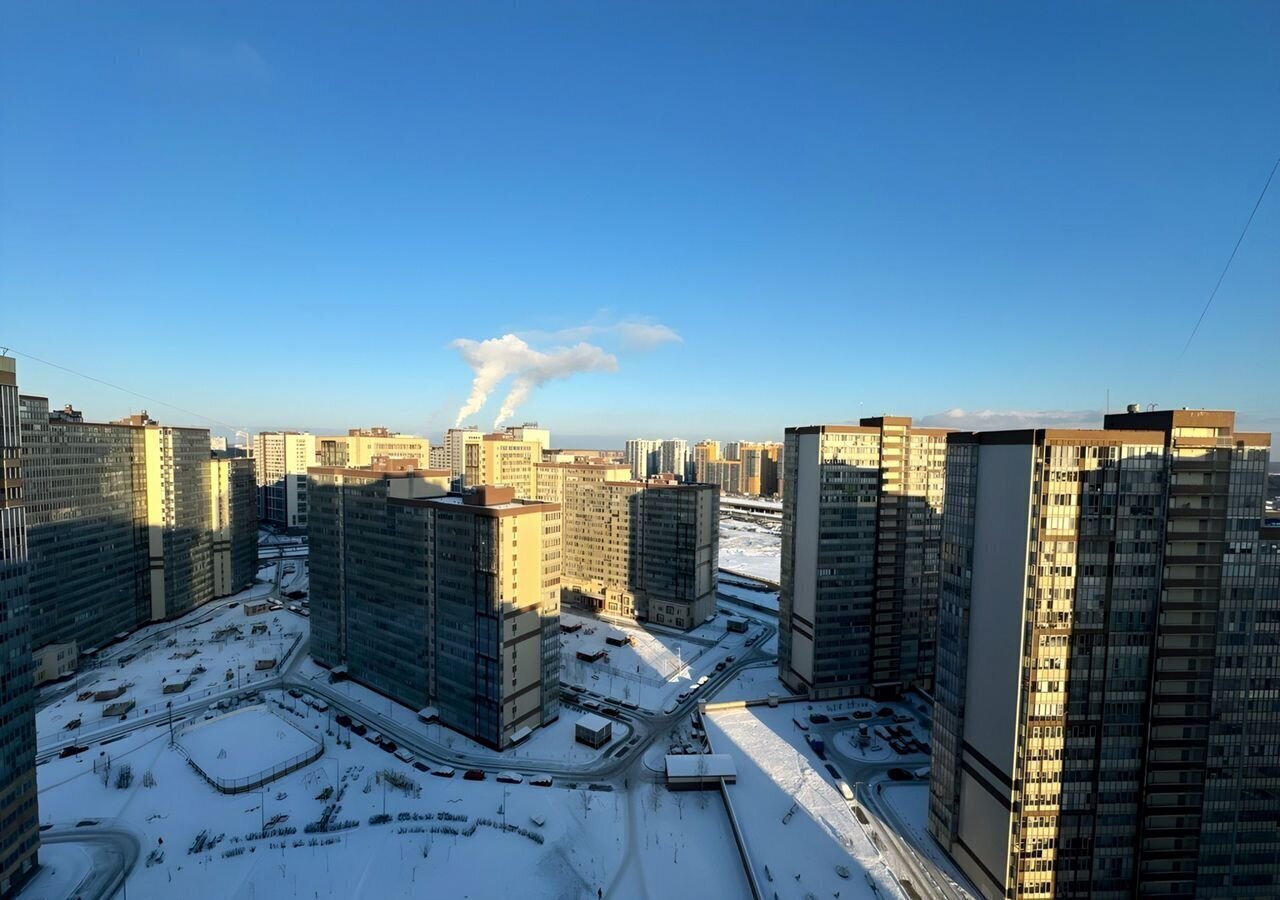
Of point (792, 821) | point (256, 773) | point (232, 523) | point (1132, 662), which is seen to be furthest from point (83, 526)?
point (1132, 662)

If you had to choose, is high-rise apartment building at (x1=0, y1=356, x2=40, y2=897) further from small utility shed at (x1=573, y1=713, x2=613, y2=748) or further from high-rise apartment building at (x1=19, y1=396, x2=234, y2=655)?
high-rise apartment building at (x1=19, y1=396, x2=234, y2=655)

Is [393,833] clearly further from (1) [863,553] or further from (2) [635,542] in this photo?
(2) [635,542]

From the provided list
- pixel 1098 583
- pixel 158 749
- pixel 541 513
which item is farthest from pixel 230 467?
pixel 1098 583

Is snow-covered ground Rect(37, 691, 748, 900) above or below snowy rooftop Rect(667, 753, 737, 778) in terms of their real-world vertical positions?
below

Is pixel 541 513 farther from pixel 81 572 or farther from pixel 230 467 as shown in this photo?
pixel 230 467

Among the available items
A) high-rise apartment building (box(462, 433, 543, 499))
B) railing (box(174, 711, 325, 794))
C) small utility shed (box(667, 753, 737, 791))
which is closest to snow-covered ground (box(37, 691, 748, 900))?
railing (box(174, 711, 325, 794))

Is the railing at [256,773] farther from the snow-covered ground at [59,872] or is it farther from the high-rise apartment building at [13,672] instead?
the high-rise apartment building at [13,672]

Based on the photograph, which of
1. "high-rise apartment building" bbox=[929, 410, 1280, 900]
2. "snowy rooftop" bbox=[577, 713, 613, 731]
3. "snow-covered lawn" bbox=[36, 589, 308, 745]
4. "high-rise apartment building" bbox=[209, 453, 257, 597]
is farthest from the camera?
"high-rise apartment building" bbox=[209, 453, 257, 597]

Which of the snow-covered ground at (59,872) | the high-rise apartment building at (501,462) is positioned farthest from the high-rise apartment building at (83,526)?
the high-rise apartment building at (501,462)
